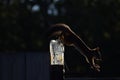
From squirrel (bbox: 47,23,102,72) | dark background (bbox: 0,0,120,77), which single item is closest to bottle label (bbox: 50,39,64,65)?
squirrel (bbox: 47,23,102,72)

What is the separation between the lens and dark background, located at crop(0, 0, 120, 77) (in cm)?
2442

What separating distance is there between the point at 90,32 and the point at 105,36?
2.67 feet

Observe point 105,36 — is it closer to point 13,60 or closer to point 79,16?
point 79,16

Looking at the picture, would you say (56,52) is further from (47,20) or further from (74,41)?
(47,20)

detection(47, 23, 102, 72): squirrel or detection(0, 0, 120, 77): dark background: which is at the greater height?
detection(0, 0, 120, 77): dark background

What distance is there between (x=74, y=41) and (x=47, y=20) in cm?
2269

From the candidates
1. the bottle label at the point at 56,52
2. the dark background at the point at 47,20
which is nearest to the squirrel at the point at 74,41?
the bottle label at the point at 56,52

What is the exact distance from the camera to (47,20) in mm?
26719

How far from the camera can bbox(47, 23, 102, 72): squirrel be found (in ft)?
13.3

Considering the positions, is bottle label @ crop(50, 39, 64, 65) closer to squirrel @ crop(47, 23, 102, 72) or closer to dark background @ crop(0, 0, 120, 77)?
squirrel @ crop(47, 23, 102, 72)

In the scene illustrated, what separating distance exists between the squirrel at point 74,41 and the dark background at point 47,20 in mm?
18944

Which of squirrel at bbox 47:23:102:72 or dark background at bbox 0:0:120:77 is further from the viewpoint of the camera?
dark background at bbox 0:0:120:77

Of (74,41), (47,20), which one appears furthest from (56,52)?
(47,20)

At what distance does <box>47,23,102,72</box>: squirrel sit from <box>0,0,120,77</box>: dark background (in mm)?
18944
